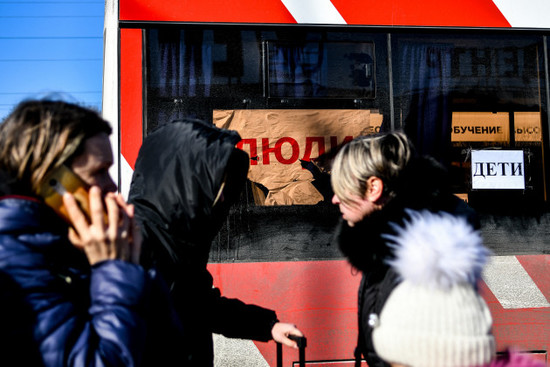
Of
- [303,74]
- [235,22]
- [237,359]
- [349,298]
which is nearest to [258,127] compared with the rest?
[303,74]

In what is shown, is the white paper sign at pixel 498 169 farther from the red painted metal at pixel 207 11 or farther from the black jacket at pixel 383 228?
the red painted metal at pixel 207 11

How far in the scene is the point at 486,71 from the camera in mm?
2510

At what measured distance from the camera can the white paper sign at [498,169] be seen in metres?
2.46

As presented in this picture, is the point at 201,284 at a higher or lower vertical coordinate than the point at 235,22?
lower

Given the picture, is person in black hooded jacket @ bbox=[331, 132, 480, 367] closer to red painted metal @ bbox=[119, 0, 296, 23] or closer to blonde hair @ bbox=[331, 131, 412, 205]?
blonde hair @ bbox=[331, 131, 412, 205]

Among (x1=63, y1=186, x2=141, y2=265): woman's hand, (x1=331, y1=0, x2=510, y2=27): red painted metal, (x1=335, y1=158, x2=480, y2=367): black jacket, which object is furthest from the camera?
(x1=331, y1=0, x2=510, y2=27): red painted metal

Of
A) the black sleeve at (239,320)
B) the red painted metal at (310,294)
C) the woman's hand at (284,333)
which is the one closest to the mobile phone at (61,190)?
the black sleeve at (239,320)

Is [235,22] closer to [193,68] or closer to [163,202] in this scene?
[193,68]

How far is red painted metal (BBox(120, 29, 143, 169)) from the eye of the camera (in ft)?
7.57

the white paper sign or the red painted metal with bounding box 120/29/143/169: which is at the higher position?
the red painted metal with bounding box 120/29/143/169

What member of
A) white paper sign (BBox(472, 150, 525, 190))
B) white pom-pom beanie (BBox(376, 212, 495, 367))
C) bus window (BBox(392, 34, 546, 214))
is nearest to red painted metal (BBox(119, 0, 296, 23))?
bus window (BBox(392, 34, 546, 214))

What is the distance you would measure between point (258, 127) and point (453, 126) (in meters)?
1.00

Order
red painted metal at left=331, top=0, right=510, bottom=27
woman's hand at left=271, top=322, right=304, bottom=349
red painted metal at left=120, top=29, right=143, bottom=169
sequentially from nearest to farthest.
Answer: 1. woman's hand at left=271, top=322, right=304, bottom=349
2. red painted metal at left=120, top=29, right=143, bottom=169
3. red painted metal at left=331, top=0, right=510, bottom=27

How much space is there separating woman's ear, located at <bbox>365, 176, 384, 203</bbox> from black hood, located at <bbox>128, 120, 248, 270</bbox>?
511 millimetres
